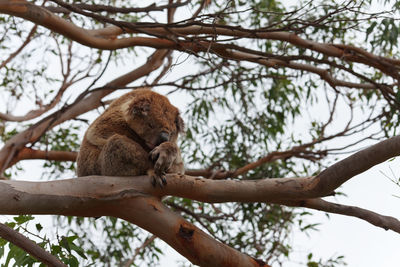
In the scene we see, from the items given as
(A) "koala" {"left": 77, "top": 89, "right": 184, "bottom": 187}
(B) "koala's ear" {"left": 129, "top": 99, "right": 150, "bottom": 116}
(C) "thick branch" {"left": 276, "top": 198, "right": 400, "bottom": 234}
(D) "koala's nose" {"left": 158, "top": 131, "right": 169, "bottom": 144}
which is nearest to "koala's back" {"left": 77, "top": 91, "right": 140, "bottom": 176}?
(A) "koala" {"left": 77, "top": 89, "right": 184, "bottom": 187}

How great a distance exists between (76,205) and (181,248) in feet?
1.84

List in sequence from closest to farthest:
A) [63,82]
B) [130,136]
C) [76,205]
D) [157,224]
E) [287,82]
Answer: [76,205] → [157,224] → [130,136] → [287,82] → [63,82]

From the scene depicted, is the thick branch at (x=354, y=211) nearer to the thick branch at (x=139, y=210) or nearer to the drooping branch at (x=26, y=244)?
the thick branch at (x=139, y=210)

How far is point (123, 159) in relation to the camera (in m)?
3.01

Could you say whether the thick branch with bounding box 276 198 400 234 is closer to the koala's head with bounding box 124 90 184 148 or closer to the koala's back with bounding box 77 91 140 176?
the koala's head with bounding box 124 90 184 148

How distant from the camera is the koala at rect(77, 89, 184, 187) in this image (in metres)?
3.04

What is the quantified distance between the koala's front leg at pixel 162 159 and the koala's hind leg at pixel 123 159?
89 mm

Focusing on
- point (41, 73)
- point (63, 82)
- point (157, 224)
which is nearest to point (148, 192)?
point (157, 224)

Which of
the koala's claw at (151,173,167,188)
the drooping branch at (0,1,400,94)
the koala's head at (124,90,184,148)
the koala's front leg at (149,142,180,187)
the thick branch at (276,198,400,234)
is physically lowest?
the thick branch at (276,198,400,234)

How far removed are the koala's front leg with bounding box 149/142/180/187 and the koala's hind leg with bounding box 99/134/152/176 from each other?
0.29 ft

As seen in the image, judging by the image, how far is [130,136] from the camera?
3387 millimetres

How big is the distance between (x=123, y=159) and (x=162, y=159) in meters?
0.27

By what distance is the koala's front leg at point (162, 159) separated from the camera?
8.91ft

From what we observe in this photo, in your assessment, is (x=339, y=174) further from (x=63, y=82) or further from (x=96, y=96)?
(x=63, y=82)
